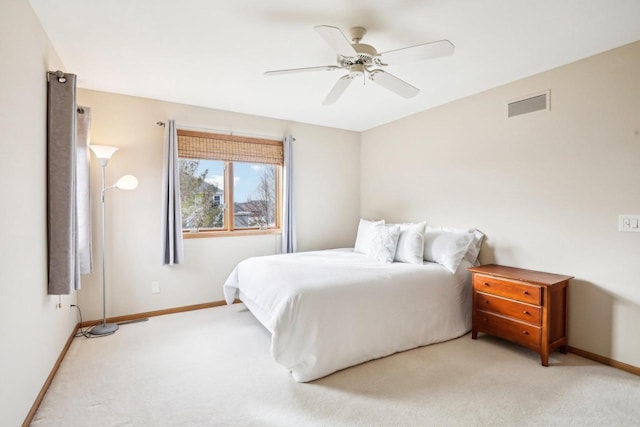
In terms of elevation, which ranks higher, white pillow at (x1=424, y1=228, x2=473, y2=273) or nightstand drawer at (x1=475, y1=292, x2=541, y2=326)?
white pillow at (x1=424, y1=228, x2=473, y2=273)

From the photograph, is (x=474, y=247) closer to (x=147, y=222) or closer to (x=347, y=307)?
(x=347, y=307)

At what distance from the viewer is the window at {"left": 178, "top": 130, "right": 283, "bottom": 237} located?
3959 millimetres

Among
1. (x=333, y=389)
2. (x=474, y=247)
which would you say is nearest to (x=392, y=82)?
(x=474, y=247)

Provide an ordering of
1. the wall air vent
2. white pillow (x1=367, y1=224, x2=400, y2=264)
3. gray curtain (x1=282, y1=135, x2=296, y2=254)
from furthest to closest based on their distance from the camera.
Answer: gray curtain (x1=282, y1=135, x2=296, y2=254), white pillow (x1=367, y1=224, x2=400, y2=264), the wall air vent

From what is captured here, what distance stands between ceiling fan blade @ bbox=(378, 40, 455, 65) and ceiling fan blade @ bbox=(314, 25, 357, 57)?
0.25m

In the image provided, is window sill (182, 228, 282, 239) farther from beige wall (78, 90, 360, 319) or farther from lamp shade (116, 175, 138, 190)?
lamp shade (116, 175, 138, 190)

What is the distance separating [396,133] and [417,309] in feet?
8.48

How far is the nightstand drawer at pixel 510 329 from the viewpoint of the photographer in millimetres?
2578

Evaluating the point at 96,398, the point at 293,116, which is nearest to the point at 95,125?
the point at 293,116

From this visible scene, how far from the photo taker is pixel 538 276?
2.75 meters

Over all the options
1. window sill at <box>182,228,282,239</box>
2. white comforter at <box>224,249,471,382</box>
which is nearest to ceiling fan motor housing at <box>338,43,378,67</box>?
white comforter at <box>224,249,471,382</box>

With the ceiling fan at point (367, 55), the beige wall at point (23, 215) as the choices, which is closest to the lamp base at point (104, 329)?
the beige wall at point (23, 215)

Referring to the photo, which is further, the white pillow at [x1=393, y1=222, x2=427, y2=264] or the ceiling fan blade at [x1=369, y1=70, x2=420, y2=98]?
the white pillow at [x1=393, y1=222, x2=427, y2=264]

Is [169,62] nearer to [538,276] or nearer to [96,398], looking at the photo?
[96,398]
